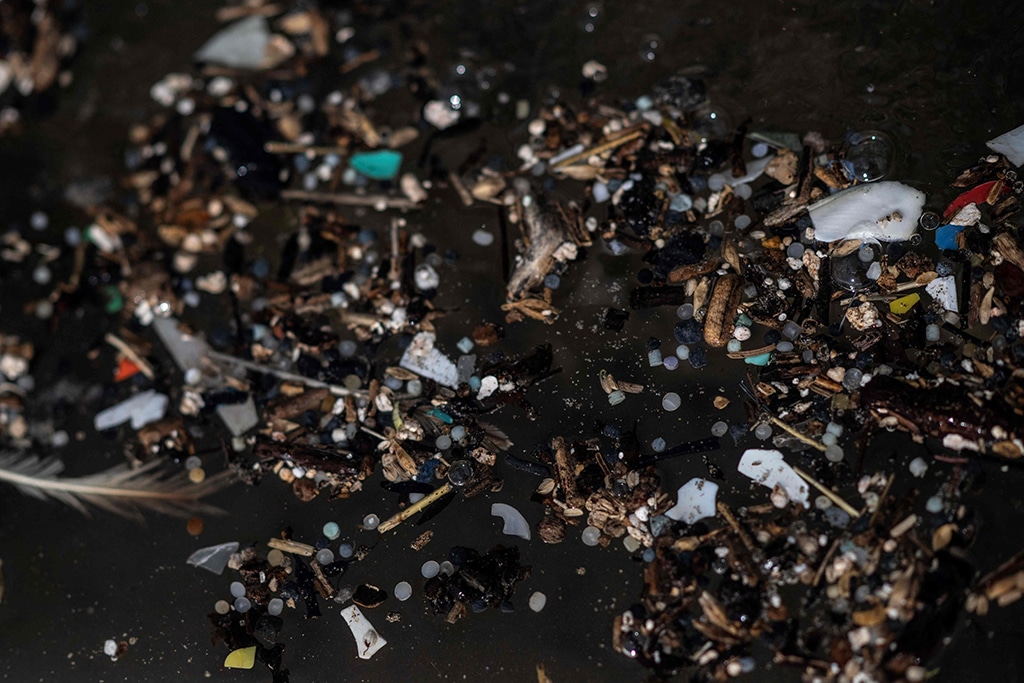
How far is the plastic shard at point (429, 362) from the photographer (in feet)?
7.39

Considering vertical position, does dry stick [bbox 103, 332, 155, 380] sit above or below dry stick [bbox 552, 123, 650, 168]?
below

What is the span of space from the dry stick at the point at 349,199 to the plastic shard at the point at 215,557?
1.14 metres

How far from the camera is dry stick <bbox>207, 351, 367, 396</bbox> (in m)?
2.28

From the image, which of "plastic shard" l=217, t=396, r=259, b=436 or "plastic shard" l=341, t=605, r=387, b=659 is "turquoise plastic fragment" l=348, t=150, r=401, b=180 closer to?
"plastic shard" l=217, t=396, r=259, b=436

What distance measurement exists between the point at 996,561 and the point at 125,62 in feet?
10.4

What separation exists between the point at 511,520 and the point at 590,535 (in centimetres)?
24

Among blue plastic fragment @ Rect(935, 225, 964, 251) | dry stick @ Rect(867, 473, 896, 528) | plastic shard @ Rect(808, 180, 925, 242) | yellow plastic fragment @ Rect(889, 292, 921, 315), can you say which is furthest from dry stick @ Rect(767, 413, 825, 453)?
blue plastic fragment @ Rect(935, 225, 964, 251)

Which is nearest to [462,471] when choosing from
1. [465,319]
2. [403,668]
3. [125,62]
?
[465,319]

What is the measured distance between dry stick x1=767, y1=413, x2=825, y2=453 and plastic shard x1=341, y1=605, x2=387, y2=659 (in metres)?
1.34

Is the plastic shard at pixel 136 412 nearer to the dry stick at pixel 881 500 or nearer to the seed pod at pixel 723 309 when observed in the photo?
the seed pod at pixel 723 309

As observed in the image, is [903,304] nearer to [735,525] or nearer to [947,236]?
[947,236]

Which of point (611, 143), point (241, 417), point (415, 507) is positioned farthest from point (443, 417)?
point (611, 143)

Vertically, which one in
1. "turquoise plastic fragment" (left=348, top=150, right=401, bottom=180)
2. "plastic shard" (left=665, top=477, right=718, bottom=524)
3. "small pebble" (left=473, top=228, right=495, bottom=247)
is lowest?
"plastic shard" (left=665, top=477, right=718, bottom=524)

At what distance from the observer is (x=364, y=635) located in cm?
221
